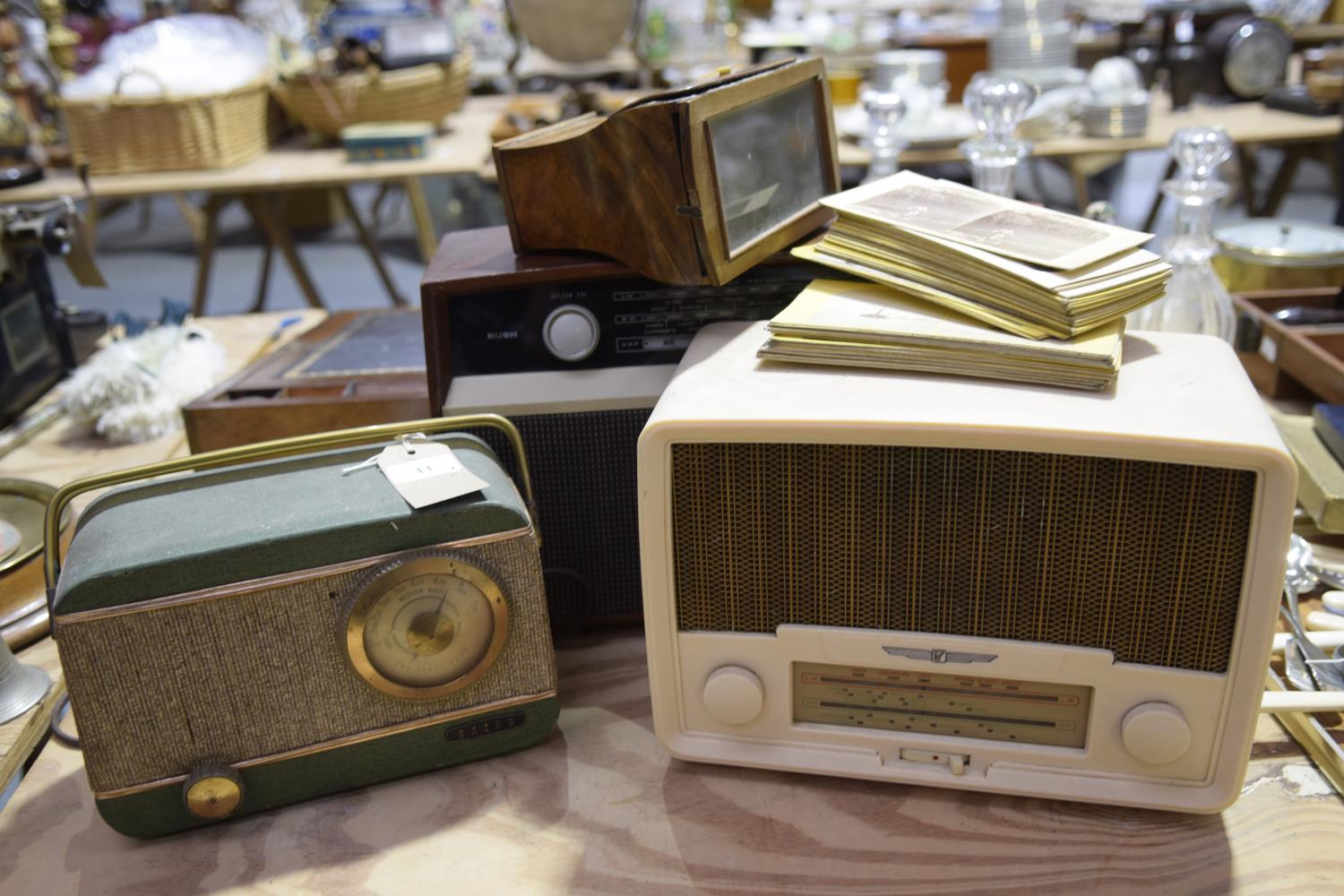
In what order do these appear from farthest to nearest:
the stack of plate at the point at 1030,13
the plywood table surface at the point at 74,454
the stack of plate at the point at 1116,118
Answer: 1. the stack of plate at the point at 1030,13
2. the stack of plate at the point at 1116,118
3. the plywood table surface at the point at 74,454

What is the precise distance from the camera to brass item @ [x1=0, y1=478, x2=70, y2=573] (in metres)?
1.03

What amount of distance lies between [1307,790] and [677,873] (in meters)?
0.44

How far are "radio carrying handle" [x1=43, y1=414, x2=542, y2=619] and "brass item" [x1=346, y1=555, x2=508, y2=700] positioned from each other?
6 cm

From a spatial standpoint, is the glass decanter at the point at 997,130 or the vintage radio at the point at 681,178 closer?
the vintage radio at the point at 681,178

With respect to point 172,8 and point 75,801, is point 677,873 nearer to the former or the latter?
point 75,801

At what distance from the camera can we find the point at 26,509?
3.61 ft

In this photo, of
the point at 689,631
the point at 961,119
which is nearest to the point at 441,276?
the point at 689,631

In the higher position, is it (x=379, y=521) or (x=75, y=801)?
(x=379, y=521)

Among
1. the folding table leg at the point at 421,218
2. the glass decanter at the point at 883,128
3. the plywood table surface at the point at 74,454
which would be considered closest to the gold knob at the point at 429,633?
the plywood table surface at the point at 74,454

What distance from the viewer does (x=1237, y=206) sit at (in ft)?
14.0

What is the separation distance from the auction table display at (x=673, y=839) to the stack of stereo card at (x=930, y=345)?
303 mm

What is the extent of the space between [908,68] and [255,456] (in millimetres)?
2186

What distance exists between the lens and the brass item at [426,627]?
73cm

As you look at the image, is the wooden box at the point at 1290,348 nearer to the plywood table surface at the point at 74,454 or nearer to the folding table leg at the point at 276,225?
the plywood table surface at the point at 74,454
